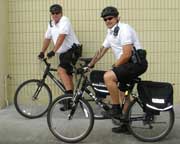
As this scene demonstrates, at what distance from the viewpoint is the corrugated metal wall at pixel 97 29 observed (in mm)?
9117

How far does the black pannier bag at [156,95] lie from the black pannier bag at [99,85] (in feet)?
1.80

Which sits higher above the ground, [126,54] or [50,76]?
[126,54]

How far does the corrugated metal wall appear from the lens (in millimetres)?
9117

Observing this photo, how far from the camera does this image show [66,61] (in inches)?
341

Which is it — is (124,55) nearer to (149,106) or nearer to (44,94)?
(149,106)

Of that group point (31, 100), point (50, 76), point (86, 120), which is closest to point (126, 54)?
point (86, 120)

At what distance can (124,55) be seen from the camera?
6.99 metres

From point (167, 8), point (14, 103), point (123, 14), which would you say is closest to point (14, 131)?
point (14, 103)

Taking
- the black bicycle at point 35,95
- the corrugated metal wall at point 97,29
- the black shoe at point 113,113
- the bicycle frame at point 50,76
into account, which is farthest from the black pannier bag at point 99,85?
the corrugated metal wall at point 97,29

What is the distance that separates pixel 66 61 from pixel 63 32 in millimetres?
519

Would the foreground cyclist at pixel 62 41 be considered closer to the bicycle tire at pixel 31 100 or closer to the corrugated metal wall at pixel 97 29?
the bicycle tire at pixel 31 100

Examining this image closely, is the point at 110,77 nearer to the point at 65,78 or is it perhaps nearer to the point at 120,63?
the point at 120,63

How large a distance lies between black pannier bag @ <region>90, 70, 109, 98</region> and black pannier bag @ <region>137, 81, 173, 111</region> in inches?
21.6

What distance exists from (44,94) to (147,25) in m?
2.20
